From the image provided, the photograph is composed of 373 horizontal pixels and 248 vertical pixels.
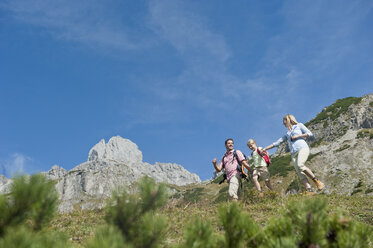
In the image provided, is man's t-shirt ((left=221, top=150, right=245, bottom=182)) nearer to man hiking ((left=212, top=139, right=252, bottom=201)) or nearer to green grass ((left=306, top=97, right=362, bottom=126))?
man hiking ((left=212, top=139, right=252, bottom=201))

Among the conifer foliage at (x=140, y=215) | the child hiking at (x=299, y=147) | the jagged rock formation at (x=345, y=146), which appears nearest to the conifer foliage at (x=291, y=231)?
the conifer foliage at (x=140, y=215)

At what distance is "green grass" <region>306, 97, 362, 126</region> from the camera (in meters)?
81.8

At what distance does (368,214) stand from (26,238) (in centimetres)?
872

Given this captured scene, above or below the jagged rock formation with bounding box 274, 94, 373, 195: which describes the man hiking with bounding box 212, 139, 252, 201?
below

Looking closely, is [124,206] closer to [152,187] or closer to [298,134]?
[152,187]

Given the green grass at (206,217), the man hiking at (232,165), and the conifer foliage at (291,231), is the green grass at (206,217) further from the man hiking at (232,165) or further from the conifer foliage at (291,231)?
the conifer foliage at (291,231)

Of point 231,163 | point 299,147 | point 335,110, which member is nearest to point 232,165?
point 231,163

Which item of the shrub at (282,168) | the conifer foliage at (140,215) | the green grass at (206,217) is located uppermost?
the shrub at (282,168)

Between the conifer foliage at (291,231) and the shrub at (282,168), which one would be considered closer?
the conifer foliage at (291,231)

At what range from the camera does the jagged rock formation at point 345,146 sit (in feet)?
152

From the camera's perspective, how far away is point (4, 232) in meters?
1.83

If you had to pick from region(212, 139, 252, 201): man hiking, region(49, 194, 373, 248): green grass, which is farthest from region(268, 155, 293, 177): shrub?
region(212, 139, 252, 201): man hiking

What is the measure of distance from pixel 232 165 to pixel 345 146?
60.4 m

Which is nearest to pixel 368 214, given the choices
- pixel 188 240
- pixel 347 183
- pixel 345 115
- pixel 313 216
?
pixel 313 216
